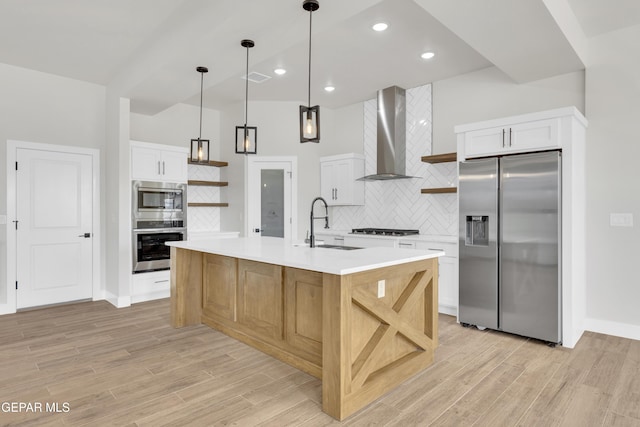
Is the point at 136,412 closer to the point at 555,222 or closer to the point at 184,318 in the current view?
the point at 184,318

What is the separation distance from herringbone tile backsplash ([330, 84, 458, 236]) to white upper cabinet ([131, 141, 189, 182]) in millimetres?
2815

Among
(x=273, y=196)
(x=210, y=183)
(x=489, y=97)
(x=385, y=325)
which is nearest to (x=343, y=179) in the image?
(x=273, y=196)

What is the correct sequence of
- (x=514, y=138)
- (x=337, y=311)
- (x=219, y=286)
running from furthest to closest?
1. (x=219, y=286)
2. (x=514, y=138)
3. (x=337, y=311)

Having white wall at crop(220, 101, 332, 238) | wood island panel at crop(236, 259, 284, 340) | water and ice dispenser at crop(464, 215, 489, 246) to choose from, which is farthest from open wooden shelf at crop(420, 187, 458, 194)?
wood island panel at crop(236, 259, 284, 340)

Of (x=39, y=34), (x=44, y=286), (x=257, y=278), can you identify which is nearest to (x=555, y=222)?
(x=257, y=278)

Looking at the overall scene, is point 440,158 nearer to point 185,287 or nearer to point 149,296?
point 185,287

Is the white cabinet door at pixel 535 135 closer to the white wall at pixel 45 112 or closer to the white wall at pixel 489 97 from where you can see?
the white wall at pixel 489 97

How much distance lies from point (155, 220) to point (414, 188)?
12.1 ft

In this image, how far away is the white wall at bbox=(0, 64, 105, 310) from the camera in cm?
461

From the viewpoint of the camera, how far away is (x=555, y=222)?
137 inches

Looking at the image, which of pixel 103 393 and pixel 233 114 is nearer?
pixel 103 393

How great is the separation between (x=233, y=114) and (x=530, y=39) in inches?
178

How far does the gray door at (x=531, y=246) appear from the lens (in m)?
3.48

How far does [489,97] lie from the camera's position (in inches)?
183
